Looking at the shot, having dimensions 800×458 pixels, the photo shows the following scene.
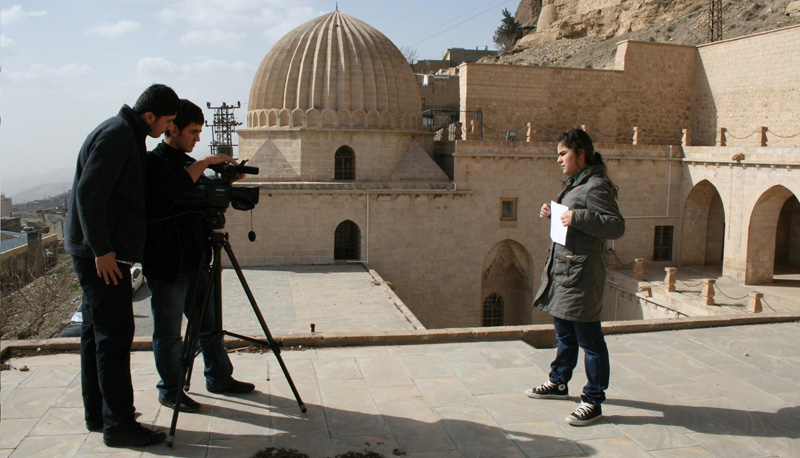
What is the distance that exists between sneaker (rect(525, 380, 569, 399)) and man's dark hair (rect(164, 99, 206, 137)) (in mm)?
3050

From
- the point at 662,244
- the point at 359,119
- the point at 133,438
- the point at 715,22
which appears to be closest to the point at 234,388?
the point at 133,438

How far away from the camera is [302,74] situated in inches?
731

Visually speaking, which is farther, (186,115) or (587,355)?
(587,355)

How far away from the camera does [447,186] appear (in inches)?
738

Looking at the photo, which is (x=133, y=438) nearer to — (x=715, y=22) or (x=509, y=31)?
(x=715, y=22)

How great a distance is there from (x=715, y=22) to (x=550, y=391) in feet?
110

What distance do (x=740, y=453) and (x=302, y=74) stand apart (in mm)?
16532

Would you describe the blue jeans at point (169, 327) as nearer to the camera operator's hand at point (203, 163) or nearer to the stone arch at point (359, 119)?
the camera operator's hand at point (203, 163)

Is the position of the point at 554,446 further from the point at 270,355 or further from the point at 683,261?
the point at 683,261

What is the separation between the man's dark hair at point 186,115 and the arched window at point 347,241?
13.7 meters

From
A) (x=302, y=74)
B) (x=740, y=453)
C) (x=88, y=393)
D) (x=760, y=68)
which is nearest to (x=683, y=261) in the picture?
(x=760, y=68)

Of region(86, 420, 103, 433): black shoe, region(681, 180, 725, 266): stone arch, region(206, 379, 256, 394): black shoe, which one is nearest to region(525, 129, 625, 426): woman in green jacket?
region(206, 379, 256, 394): black shoe

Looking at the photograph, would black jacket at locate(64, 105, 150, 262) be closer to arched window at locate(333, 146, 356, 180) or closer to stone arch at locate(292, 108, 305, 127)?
stone arch at locate(292, 108, 305, 127)

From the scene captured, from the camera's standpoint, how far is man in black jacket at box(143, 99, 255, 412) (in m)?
4.12
